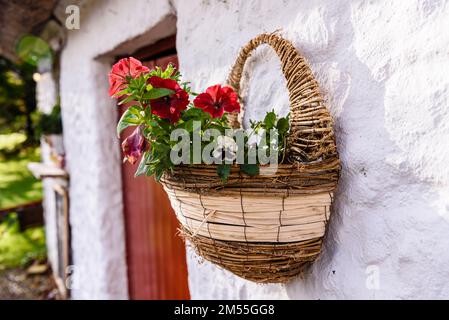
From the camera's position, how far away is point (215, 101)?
83 cm

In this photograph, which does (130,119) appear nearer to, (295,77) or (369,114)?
(295,77)

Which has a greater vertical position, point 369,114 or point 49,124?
point 49,124

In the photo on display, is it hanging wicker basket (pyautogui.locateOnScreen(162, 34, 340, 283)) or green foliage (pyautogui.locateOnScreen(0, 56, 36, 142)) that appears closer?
hanging wicker basket (pyautogui.locateOnScreen(162, 34, 340, 283))

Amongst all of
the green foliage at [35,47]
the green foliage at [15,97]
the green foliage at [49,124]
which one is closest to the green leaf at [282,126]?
the green foliage at [49,124]

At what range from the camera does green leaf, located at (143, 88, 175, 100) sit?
0.80m

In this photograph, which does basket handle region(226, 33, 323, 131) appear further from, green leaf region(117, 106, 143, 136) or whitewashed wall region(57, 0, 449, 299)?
green leaf region(117, 106, 143, 136)

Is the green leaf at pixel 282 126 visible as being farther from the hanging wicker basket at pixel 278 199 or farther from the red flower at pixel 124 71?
the red flower at pixel 124 71

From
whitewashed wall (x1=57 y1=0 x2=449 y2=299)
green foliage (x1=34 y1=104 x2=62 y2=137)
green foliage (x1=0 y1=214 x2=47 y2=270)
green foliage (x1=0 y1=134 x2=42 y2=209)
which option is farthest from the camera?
green foliage (x1=0 y1=134 x2=42 y2=209)

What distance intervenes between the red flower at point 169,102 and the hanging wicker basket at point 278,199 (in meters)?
0.11

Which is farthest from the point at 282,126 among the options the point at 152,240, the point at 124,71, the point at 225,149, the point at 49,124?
the point at 49,124

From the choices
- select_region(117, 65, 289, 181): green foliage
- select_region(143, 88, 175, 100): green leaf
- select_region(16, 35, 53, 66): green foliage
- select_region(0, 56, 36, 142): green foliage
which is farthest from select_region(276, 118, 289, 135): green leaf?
select_region(0, 56, 36, 142): green foliage

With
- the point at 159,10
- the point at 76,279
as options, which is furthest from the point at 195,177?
the point at 76,279

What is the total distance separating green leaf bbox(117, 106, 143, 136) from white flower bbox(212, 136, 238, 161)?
0.18m

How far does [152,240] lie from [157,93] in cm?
139
